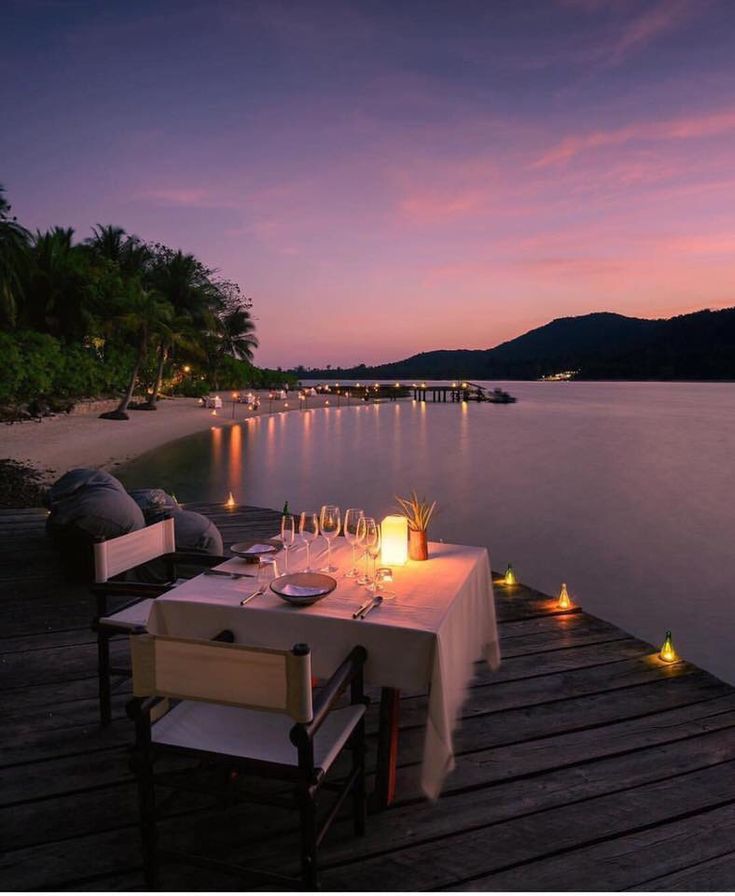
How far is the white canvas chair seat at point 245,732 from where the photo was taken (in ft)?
5.72

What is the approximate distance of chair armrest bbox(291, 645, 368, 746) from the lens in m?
1.56

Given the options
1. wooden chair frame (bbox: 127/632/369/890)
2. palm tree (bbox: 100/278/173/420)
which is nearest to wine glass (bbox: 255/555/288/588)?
wooden chair frame (bbox: 127/632/369/890)

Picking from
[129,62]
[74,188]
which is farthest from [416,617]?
[74,188]

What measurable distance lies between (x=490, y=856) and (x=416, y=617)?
0.87 m

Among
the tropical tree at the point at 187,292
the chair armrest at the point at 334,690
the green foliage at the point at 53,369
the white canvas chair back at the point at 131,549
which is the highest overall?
the tropical tree at the point at 187,292

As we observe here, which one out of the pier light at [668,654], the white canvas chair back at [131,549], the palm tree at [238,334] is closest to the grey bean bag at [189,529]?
the white canvas chair back at [131,549]

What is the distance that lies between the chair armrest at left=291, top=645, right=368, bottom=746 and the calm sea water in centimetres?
557

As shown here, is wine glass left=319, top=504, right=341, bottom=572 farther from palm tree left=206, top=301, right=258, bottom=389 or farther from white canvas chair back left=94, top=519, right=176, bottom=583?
palm tree left=206, top=301, right=258, bottom=389

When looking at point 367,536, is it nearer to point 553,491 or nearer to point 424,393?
point 553,491

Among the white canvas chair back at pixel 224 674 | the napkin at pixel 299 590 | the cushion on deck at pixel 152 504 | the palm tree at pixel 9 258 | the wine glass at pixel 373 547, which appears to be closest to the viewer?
the white canvas chair back at pixel 224 674

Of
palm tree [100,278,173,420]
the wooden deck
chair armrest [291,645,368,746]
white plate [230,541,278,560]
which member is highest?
palm tree [100,278,173,420]

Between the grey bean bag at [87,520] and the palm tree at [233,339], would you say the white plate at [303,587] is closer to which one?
the grey bean bag at [87,520]

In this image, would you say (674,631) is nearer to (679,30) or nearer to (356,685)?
A: (356,685)

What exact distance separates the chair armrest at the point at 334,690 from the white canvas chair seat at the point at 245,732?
99mm
